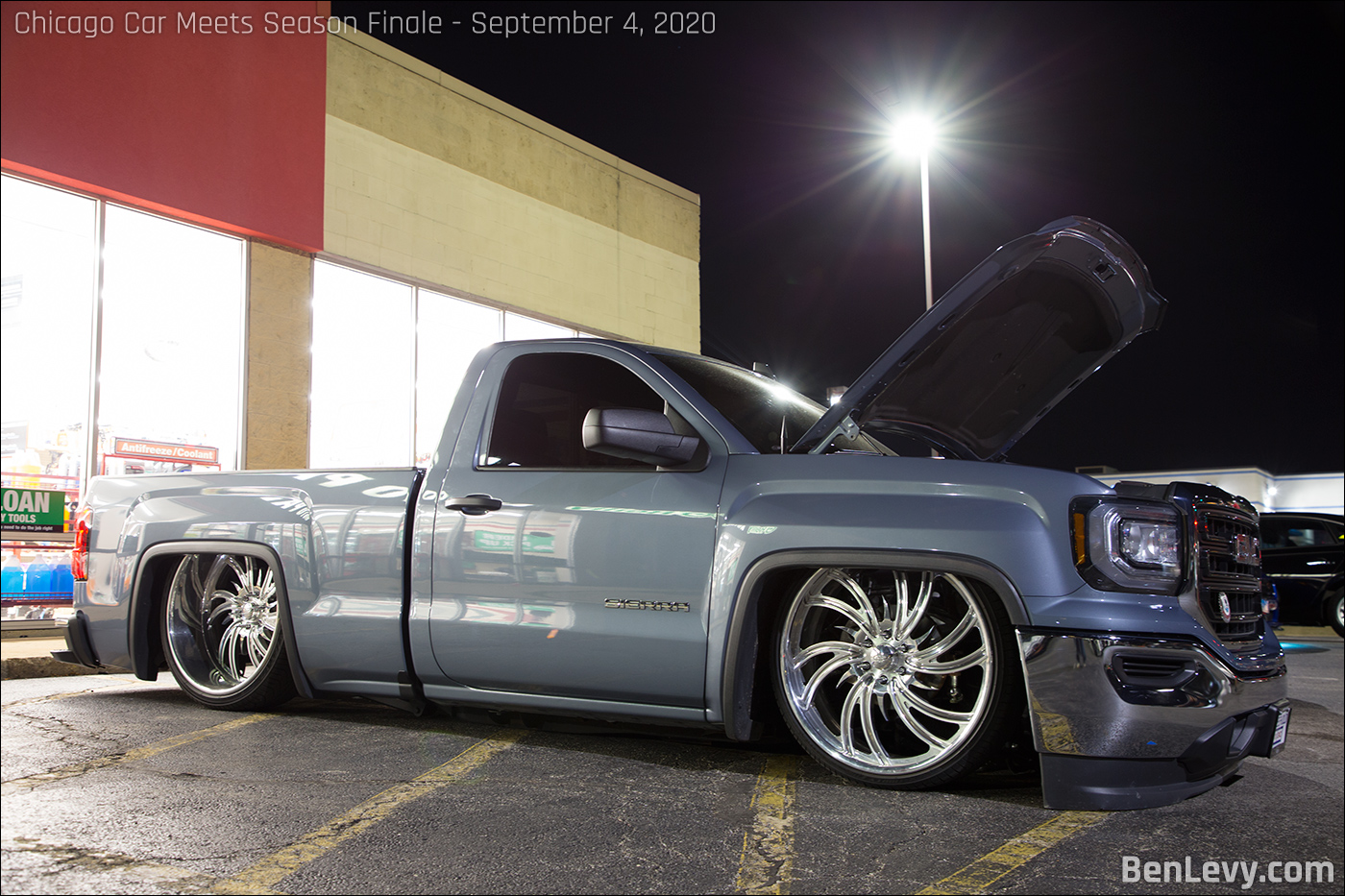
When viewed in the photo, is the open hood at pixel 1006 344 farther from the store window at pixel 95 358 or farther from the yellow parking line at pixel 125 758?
the store window at pixel 95 358

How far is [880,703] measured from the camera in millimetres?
3461

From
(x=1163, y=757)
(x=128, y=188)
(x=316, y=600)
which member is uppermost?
(x=128, y=188)

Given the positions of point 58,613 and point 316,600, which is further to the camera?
point 58,613

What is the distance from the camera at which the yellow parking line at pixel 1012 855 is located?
2547mm

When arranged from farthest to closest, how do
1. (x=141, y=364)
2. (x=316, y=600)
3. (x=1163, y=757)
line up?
(x=141, y=364) → (x=316, y=600) → (x=1163, y=757)

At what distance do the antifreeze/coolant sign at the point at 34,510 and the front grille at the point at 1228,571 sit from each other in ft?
35.8

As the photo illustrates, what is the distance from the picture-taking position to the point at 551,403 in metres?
4.49

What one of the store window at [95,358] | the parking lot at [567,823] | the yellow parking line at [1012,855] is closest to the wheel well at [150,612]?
the parking lot at [567,823]

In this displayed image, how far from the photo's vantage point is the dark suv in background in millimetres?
13141

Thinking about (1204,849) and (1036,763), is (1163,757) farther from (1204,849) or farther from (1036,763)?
(1036,763)

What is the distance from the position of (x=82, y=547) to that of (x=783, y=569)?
3791 millimetres

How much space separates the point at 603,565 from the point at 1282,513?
13220 millimetres

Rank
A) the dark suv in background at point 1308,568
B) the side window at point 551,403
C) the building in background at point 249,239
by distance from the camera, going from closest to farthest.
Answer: the side window at point 551,403
the building in background at point 249,239
the dark suv in background at point 1308,568

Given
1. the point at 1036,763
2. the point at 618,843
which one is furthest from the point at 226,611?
the point at 1036,763
